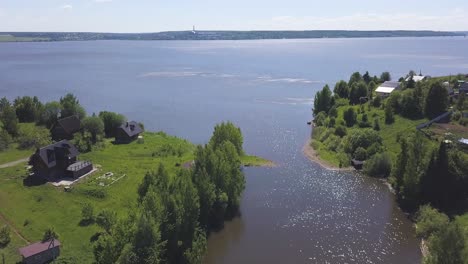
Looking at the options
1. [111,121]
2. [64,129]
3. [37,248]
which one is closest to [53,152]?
[64,129]

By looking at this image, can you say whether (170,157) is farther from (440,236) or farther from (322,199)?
(440,236)

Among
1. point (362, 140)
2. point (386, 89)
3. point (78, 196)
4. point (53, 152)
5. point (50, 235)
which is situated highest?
point (386, 89)

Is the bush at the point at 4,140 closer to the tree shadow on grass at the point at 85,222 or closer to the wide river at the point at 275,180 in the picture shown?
the wide river at the point at 275,180

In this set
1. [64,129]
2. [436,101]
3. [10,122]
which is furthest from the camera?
[436,101]

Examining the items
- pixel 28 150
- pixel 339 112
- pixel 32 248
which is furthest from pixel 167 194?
pixel 339 112

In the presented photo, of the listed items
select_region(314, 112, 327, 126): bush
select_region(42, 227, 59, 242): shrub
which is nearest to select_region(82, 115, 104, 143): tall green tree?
select_region(42, 227, 59, 242): shrub

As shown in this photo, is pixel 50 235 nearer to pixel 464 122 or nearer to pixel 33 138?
pixel 33 138
